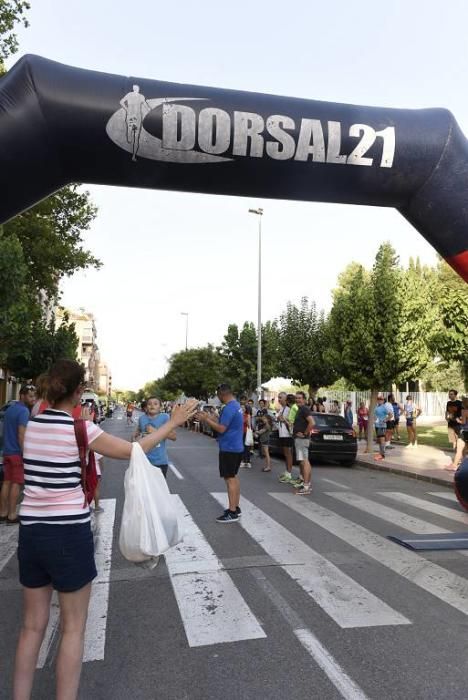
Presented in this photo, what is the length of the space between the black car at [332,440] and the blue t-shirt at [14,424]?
8427mm

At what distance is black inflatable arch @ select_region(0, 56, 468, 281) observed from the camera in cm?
457

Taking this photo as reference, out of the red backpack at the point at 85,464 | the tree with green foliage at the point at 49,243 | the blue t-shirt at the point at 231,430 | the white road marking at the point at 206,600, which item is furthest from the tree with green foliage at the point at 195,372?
the red backpack at the point at 85,464

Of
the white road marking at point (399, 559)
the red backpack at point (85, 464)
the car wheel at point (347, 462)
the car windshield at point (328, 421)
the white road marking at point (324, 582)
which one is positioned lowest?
the car wheel at point (347, 462)

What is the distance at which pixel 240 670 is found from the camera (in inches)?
128

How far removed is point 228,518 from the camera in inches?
283

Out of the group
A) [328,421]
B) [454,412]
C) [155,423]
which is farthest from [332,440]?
[155,423]

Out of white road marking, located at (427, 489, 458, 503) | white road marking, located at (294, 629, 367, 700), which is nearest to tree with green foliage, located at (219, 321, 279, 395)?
white road marking, located at (427, 489, 458, 503)

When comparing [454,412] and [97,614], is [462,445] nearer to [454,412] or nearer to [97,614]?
[454,412]

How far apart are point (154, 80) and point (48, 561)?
159 inches

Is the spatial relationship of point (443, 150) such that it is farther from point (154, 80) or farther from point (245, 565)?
point (245, 565)

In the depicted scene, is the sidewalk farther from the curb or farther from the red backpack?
the red backpack

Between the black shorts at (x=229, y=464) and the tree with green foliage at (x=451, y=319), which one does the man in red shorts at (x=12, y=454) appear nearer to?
the black shorts at (x=229, y=464)

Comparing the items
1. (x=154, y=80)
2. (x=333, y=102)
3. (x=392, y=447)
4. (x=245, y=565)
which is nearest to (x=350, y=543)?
(x=245, y=565)

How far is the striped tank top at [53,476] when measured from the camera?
2.59m
